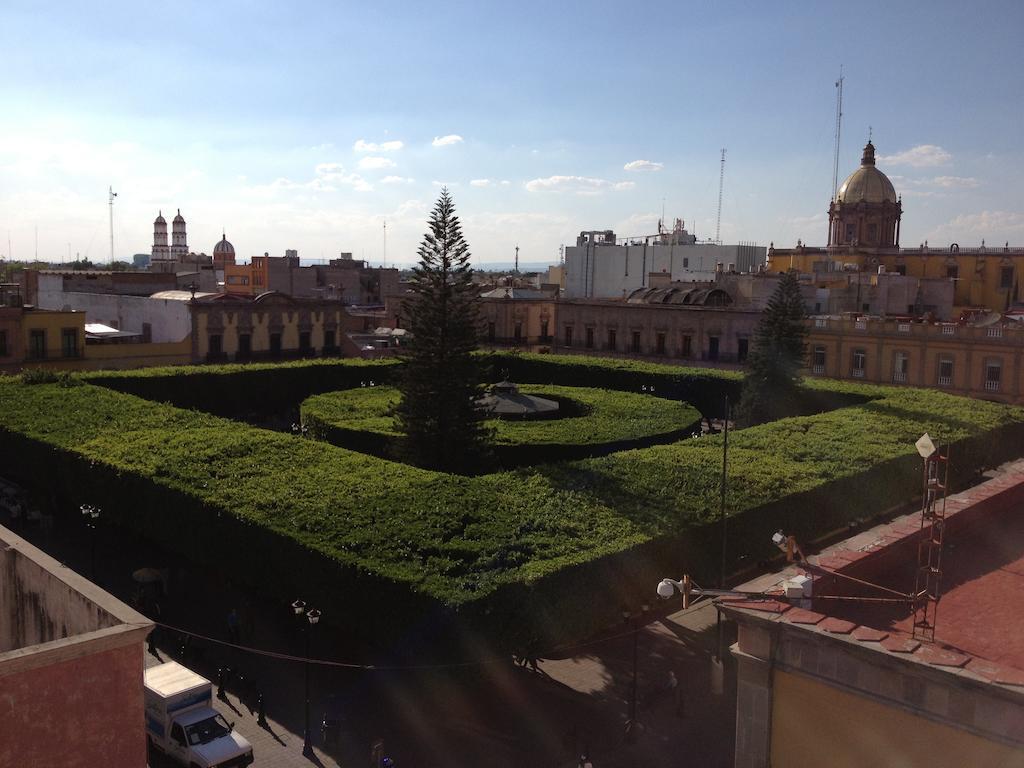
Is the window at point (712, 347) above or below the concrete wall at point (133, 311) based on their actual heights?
below

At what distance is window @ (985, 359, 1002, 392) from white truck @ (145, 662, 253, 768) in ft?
103

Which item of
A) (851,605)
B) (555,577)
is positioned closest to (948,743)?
(851,605)

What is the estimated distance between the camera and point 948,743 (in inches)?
255

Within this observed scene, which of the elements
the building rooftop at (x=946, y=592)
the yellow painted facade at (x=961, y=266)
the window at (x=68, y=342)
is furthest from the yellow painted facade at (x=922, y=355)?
the window at (x=68, y=342)

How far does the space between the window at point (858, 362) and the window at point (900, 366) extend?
1.31 m

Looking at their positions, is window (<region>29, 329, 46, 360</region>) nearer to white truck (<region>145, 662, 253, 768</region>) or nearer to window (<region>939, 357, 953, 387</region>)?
white truck (<region>145, 662, 253, 768</region>)

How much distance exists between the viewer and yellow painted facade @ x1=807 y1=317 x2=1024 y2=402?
1369 inches

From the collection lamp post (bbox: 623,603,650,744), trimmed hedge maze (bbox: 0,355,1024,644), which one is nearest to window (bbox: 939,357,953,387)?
trimmed hedge maze (bbox: 0,355,1024,644)

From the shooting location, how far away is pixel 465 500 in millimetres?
15930

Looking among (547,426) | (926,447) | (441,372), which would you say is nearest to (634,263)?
(547,426)

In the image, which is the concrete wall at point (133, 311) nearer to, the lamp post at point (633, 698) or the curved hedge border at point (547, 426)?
the curved hedge border at point (547, 426)

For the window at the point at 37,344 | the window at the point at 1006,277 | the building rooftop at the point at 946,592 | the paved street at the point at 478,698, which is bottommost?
the paved street at the point at 478,698

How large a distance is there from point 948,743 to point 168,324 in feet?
130

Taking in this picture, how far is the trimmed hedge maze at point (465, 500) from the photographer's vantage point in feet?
43.9
